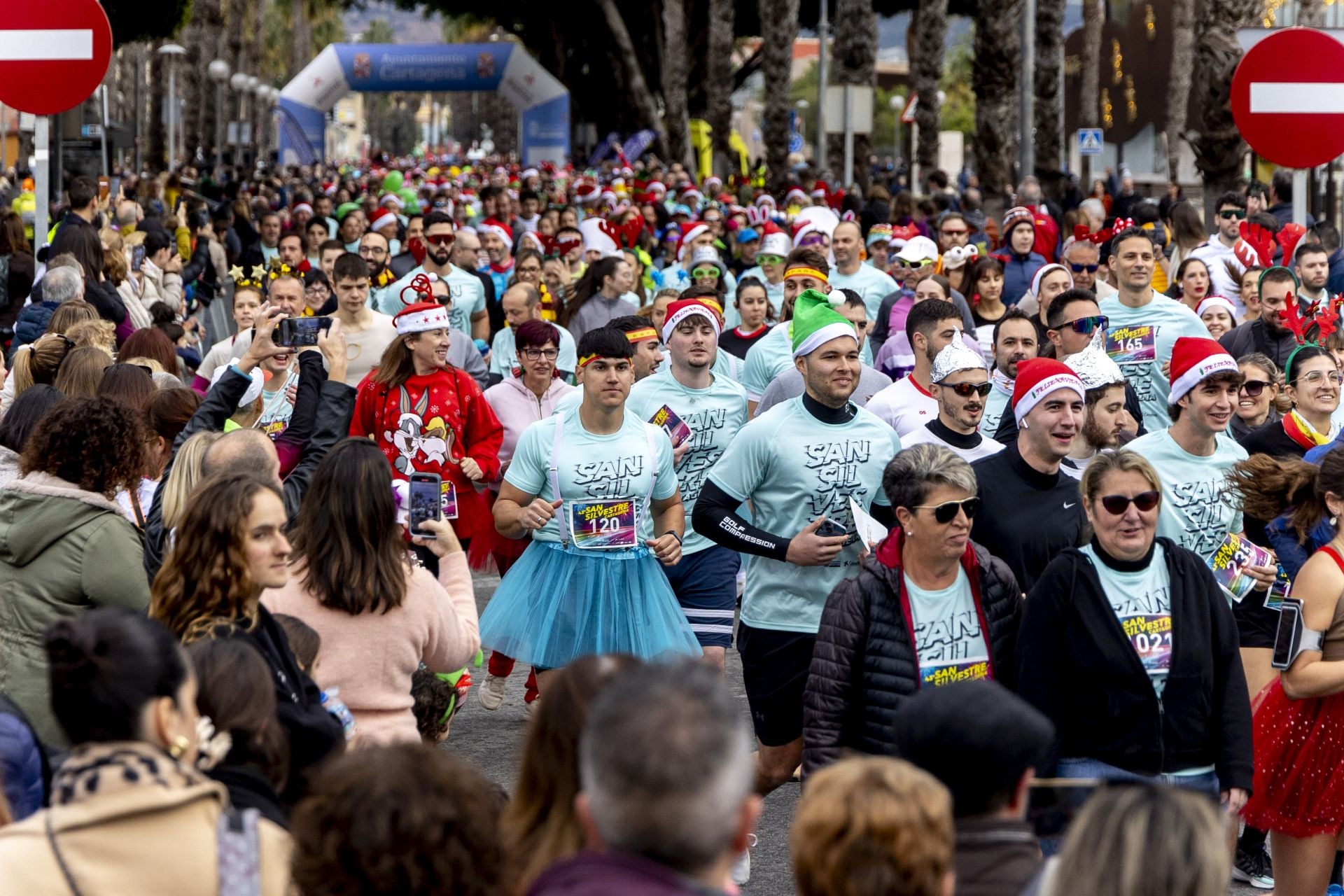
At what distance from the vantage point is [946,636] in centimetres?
527

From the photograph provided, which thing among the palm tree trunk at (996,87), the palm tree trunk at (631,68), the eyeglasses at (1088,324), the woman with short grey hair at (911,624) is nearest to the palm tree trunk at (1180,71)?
the palm tree trunk at (631,68)

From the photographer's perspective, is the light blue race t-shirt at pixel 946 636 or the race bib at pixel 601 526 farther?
the race bib at pixel 601 526

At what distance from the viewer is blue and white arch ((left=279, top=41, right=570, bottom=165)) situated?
54.9 metres

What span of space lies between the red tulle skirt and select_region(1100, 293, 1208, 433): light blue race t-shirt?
385 centimetres

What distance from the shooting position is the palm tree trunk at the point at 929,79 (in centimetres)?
3428

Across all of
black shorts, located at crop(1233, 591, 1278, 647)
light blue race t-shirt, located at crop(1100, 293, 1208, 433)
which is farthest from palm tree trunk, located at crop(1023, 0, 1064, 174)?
black shorts, located at crop(1233, 591, 1278, 647)

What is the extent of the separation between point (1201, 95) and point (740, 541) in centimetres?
1301

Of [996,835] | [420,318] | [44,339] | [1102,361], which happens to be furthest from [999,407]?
[996,835]

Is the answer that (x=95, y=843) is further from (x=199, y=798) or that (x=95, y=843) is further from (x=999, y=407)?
(x=999, y=407)

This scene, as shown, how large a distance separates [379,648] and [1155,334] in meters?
5.92

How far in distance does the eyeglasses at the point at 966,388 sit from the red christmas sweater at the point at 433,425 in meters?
2.49

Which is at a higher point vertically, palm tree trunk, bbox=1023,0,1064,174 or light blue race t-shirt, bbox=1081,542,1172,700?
palm tree trunk, bbox=1023,0,1064,174

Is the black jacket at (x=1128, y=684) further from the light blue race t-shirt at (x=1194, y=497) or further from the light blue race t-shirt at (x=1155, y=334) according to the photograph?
the light blue race t-shirt at (x=1155, y=334)

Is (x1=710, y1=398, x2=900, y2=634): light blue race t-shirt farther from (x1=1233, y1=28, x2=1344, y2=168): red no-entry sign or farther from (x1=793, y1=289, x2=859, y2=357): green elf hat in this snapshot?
(x1=1233, y1=28, x2=1344, y2=168): red no-entry sign
